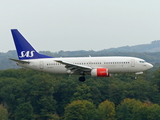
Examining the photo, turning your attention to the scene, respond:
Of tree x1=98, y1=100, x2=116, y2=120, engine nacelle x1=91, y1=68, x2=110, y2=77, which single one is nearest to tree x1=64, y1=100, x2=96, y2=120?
tree x1=98, y1=100, x2=116, y2=120

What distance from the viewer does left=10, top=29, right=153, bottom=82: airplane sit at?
65.2 metres

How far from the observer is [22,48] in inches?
2817

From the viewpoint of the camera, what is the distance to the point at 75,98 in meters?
122

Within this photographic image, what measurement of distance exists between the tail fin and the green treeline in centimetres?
3907

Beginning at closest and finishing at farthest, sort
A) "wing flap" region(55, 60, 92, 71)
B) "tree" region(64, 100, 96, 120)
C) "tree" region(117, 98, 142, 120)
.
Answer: "wing flap" region(55, 60, 92, 71) < "tree" region(64, 100, 96, 120) < "tree" region(117, 98, 142, 120)

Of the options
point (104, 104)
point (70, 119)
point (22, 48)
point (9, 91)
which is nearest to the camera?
point (22, 48)

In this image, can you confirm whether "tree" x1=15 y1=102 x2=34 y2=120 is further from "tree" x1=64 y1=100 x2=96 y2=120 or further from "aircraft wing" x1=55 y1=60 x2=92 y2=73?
"aircraft wing" x1=55 y1=60 x2=92 y2=73

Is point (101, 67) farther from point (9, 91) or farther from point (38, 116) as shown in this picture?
point (9, 91)

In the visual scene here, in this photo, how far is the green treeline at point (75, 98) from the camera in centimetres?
11025

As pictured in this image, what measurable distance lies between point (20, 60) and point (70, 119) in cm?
4126

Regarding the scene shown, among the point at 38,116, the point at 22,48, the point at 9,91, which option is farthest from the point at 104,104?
the point at 22,48

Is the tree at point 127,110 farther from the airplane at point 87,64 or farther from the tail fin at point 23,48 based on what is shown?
the tail fin at point 23,48

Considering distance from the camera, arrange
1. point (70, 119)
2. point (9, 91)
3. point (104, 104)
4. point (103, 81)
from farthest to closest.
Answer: point (103, 81)
point (9, 91)
point (104, 104)
point (70, 119)

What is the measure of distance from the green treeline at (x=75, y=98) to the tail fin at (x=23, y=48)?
39.1 metres
